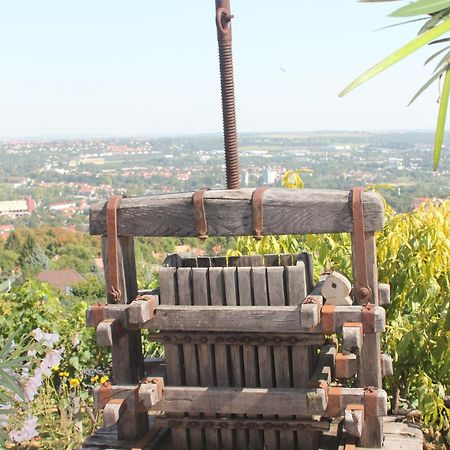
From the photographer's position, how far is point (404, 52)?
4.91ft

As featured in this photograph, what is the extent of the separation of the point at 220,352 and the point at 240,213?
740mm

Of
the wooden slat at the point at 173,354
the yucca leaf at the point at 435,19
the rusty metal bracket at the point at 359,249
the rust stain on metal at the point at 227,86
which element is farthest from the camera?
the wooden slat at the point at 173,354

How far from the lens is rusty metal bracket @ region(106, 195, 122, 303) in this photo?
3.62m

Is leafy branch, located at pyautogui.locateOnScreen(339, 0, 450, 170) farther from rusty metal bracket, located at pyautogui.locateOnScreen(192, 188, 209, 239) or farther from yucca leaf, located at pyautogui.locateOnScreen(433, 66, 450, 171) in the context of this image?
rusty metal bracket, located at pyautogui.locateOnScreen(192, 188, 209, 239)

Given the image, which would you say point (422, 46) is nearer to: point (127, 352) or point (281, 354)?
point (281, 354)

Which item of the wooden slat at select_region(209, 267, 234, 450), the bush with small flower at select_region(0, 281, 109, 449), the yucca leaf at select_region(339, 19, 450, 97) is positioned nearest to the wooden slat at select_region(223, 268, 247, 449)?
the wooden slat at select_region(209, 267, 234, 450)

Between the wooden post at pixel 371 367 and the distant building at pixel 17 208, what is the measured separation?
140096 millimetres

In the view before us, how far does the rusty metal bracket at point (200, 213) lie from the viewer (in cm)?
347

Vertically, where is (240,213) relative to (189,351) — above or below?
above

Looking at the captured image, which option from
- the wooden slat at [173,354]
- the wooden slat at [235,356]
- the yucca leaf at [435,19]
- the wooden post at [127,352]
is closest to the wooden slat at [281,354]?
the wooden slat at [235,356]

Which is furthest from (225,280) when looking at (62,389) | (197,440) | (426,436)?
(62,389)

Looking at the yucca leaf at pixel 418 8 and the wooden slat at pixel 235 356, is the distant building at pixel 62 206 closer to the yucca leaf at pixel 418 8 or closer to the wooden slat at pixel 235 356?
the wooden slat at pixel 235 356

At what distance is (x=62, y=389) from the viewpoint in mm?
6559

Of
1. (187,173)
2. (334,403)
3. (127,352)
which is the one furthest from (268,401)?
(187,173)
